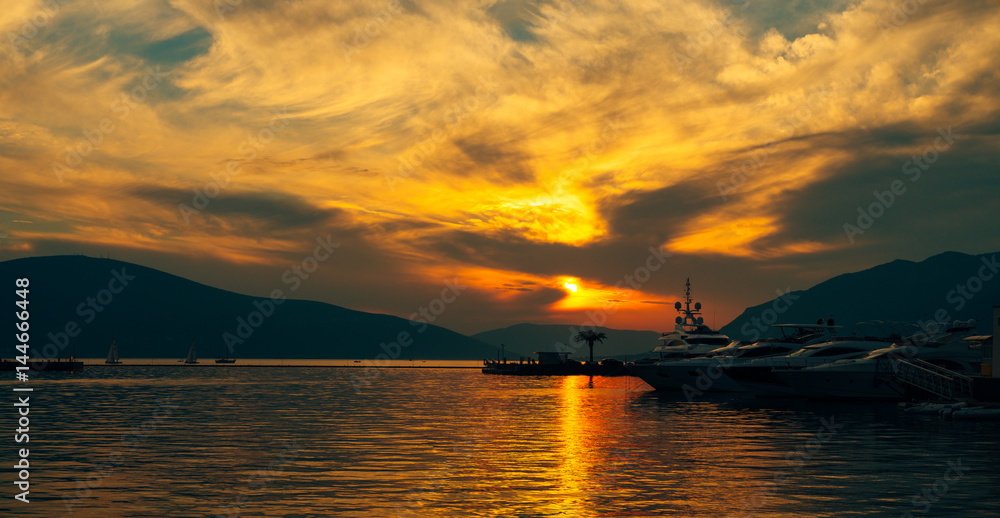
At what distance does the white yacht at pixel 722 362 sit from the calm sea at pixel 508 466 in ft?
67.6

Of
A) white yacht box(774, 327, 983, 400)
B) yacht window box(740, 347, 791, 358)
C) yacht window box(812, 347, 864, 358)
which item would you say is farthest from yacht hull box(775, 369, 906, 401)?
yacht window box(740, 347, 791, 358)

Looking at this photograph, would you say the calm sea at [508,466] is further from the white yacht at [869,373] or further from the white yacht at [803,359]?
the white yacht at [803,359]

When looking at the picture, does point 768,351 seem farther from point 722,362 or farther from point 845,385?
point 845,385

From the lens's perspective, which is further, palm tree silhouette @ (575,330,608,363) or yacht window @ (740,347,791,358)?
palm tree silhouette @ (575,330,608,363)

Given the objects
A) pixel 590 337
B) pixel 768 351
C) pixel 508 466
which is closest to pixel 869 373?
pixel 768 351

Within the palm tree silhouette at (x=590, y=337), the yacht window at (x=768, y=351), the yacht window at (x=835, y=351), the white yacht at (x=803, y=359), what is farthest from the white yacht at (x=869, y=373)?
the palm tree silhouette at (x=590, y=337)

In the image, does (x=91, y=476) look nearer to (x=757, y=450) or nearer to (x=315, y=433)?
(x=315, y=433)

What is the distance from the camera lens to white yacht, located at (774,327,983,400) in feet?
179

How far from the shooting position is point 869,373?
54562mm

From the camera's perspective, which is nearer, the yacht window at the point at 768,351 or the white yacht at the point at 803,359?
the white yacht at the point at 803,359

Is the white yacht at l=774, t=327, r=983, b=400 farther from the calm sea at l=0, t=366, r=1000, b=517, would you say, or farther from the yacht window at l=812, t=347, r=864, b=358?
the calm sea at l=0, t=366, r=1000, b=517

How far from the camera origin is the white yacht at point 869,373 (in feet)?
179

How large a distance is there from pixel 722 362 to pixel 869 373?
13.4 metres

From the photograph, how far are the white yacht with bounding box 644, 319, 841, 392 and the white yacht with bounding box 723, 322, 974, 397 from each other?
1.55m
